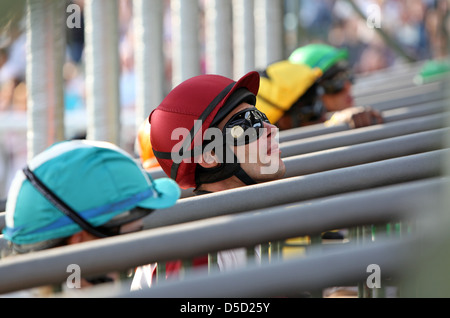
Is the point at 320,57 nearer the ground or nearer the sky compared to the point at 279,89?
nearer the sky

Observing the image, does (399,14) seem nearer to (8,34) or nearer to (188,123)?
(188,123)

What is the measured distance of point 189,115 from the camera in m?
2.29

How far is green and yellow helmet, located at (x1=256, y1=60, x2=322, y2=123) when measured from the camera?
157 inches

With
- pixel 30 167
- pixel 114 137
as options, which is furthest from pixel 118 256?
pixel 114 137

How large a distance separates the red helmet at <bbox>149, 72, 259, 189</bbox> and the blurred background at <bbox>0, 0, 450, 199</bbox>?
60cm

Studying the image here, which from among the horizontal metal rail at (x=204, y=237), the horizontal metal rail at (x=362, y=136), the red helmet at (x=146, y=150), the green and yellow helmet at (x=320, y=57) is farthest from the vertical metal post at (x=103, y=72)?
the horizontal metal rail at (x=204, y=237)

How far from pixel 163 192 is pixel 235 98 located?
65cm

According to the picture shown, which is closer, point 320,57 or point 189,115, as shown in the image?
point 189,115

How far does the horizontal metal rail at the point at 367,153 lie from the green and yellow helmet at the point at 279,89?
1.70m

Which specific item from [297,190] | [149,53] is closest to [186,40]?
[149,53]

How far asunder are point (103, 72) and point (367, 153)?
7.74 feet

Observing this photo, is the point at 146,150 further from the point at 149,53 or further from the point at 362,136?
the point at 149,53

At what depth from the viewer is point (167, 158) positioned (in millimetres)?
2352

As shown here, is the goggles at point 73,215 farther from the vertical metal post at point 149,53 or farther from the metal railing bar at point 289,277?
the vertical metal post at point 149,53
